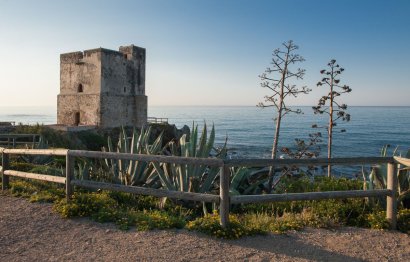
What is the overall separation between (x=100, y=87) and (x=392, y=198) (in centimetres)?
3184

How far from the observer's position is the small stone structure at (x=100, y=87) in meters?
33.8

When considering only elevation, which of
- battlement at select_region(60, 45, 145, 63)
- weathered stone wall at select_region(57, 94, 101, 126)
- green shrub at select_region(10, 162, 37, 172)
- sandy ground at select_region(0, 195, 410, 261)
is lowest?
sandy ground at select_region(0, 195, 410, 261)

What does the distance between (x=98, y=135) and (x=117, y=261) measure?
1181 inches

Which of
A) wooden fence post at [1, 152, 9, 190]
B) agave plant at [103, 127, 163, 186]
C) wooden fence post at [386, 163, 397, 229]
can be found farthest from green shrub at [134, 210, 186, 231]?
wooden fence post at [1, 152, 9, 190]

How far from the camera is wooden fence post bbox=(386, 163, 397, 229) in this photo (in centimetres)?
486

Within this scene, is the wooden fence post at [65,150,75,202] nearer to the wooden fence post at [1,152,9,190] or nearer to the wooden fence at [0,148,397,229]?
the wooden fence at [0,148,397,229]

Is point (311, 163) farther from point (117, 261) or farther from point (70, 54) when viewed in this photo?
point (70, 54)

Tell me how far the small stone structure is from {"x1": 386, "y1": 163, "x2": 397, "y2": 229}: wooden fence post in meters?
31.7

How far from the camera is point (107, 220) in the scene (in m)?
5.07

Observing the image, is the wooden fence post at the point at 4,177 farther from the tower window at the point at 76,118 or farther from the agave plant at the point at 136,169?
the tower window at the point at 76,118

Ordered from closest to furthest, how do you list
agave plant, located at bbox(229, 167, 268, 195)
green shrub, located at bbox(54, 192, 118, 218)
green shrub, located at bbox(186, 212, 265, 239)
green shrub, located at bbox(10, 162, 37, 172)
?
green shrub, located at bbox(186, 212, 265, 239)
green shrub, located at bbox(54, 192, 118, 218)
agave plant, located at bbox(229, 167, 268, 195)
green shrub, located at bbox(10, 162, 37, 172)

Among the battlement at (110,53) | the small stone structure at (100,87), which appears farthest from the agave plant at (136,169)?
the battlement at (110,53)

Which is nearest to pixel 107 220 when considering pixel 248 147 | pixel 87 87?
pixel 87 87

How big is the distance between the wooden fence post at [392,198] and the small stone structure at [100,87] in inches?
1248
